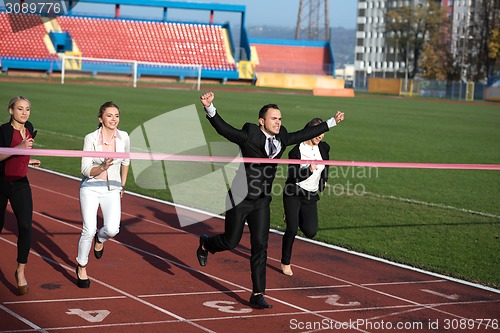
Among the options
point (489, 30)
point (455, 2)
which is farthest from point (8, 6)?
point (455, 2)

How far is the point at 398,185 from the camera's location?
61.8ft

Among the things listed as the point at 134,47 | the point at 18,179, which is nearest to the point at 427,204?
the point at 18,179

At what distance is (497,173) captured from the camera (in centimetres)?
2191

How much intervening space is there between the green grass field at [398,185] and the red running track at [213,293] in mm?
729

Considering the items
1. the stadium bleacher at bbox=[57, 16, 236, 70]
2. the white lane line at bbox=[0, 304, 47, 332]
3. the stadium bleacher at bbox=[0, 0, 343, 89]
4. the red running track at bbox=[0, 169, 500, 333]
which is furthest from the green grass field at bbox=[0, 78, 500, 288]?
the stadium bleacher at bbox=[57, 16, 236, 70]

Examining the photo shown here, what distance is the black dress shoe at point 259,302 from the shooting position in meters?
8.46

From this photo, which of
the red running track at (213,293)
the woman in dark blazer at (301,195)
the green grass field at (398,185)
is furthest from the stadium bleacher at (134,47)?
the woman in dark blazer at (301,195)

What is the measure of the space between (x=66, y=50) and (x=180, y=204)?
65.0 metres

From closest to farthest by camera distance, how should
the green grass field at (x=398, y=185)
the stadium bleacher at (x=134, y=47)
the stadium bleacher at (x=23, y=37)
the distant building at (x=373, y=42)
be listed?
the green grass field at (x=398, y=185) → the stadium bleacher at (x=23, y=37) → the stadium bleacher at (x=134, y=47) → the distant building at (x=373, y=42)

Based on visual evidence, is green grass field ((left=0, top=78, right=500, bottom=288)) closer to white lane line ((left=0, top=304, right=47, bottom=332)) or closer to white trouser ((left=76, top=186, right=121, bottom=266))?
white trouser ((left=76, top=186, right=121, bottom=266))

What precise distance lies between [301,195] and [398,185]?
9031 millimetres

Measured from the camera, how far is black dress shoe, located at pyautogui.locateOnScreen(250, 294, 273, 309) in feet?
27.8

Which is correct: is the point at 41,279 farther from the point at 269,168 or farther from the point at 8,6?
the point at 8,6

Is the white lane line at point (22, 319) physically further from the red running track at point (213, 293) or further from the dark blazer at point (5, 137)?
the dark blazer at point (5, 137)
